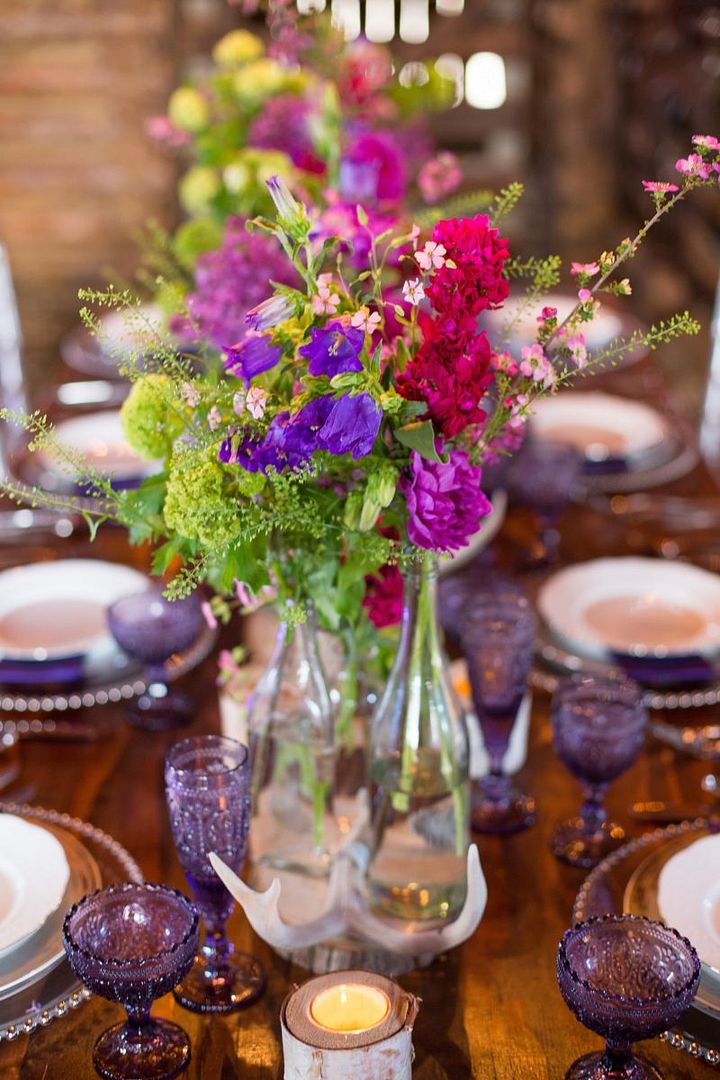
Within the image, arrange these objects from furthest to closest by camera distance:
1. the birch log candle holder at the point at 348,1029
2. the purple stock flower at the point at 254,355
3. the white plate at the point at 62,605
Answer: the white plate at the point at 62,605 < the purple stock flower at the point at 254,355 < the birch log candle holder at the point at 348,1029

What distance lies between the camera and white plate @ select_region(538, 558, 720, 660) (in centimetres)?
153

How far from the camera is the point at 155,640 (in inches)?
56.6

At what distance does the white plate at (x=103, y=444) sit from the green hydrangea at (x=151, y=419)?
3.21 ft

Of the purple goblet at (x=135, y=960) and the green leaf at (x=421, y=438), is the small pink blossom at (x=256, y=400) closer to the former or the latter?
the green leaf at (x=421, y=438)

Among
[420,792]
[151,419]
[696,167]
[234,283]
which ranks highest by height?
[696,167]

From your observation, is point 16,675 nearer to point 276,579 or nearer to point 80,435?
point 276,579

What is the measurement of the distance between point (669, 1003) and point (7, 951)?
520mm

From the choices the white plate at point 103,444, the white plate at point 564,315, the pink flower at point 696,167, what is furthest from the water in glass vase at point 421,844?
the white plate at point 564,315

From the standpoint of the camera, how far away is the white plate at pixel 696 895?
1030 millimetres

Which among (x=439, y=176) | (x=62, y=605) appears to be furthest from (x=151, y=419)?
(x=439, y=176)

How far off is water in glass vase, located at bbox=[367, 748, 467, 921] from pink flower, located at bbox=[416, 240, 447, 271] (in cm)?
44

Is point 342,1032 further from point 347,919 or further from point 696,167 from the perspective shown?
point 696,167

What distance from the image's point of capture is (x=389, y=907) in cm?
112

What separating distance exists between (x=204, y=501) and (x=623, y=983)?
47cm
